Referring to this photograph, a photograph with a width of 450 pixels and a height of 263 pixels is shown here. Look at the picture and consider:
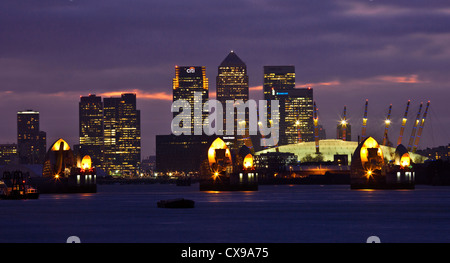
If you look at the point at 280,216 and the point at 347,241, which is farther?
the point at 280,216

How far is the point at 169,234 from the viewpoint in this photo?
92375mm

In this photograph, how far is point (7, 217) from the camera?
123 meters

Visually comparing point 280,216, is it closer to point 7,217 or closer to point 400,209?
point 400,209

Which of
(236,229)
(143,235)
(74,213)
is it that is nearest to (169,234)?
(143,235)

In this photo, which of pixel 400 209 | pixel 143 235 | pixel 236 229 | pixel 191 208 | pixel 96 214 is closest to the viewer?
pixel 143 235

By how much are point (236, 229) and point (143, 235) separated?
1226cm

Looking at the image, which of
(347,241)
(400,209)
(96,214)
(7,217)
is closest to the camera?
(347,241)

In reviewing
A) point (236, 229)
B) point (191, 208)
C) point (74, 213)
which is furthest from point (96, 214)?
point (236, 229)

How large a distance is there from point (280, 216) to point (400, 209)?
2541 centimetres
